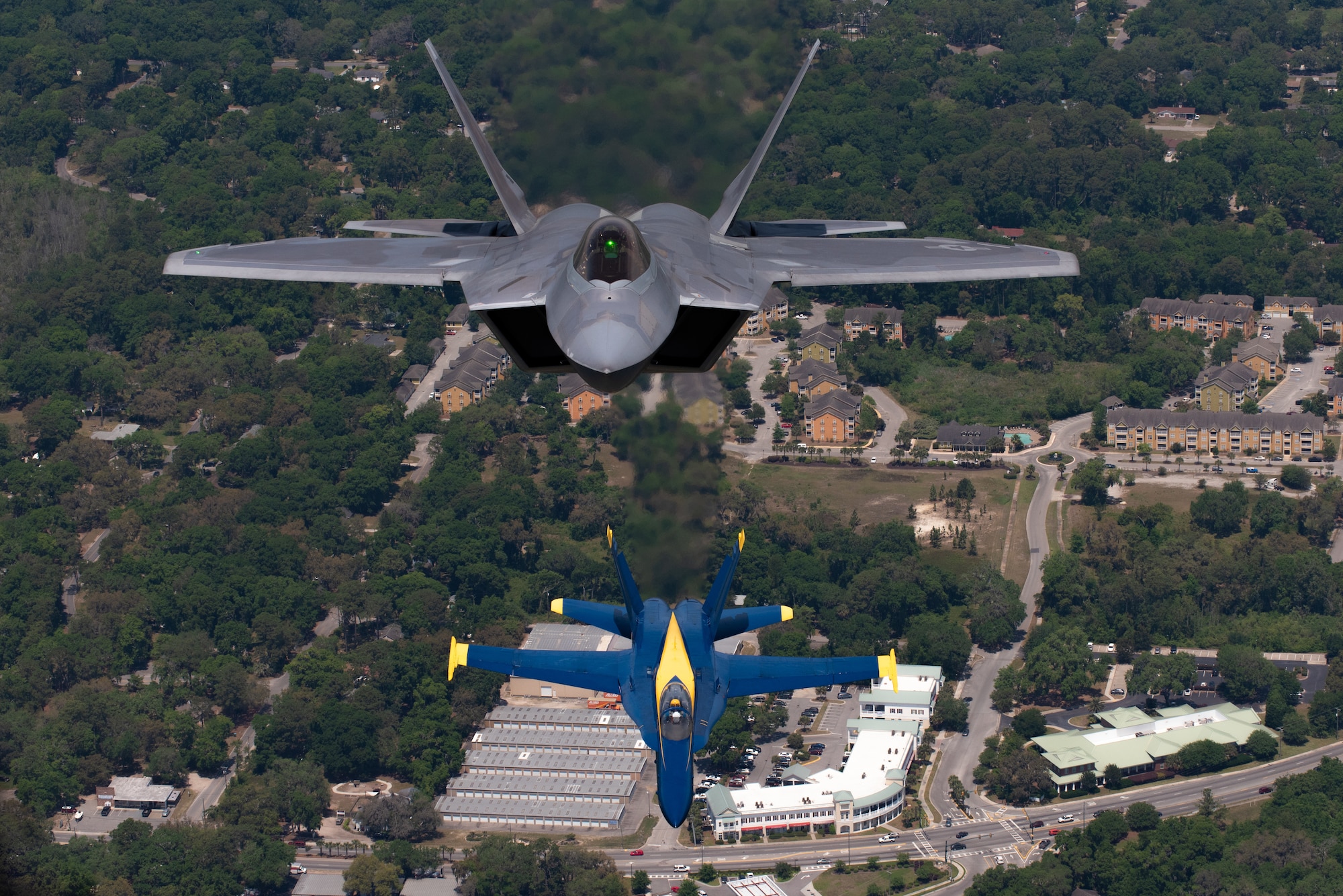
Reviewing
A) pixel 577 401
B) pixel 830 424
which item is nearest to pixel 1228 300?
pixel 830 424

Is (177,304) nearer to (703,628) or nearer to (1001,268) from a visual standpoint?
(703,628)

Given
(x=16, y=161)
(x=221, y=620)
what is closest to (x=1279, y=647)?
(x=221, y=620)

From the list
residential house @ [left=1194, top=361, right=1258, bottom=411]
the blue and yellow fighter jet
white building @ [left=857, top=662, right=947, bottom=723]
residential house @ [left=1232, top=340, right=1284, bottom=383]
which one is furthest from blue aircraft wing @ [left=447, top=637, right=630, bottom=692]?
residential house @ [left=1232, top=340, right=1284, bottom=383]

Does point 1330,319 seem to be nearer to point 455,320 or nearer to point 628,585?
point 455,320

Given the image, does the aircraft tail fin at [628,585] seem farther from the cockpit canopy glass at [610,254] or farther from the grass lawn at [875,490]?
the grass lawn at [875,490]

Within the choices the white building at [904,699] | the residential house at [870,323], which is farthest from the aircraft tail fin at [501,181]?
the residential house at [870,323]

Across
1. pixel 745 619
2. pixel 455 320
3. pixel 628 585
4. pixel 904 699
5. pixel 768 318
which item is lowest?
pixel 455 320

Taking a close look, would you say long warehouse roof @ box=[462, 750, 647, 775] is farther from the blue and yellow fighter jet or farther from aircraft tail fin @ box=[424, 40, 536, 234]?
aircraft tail fin @ box=[424, 40, 536, 234]
